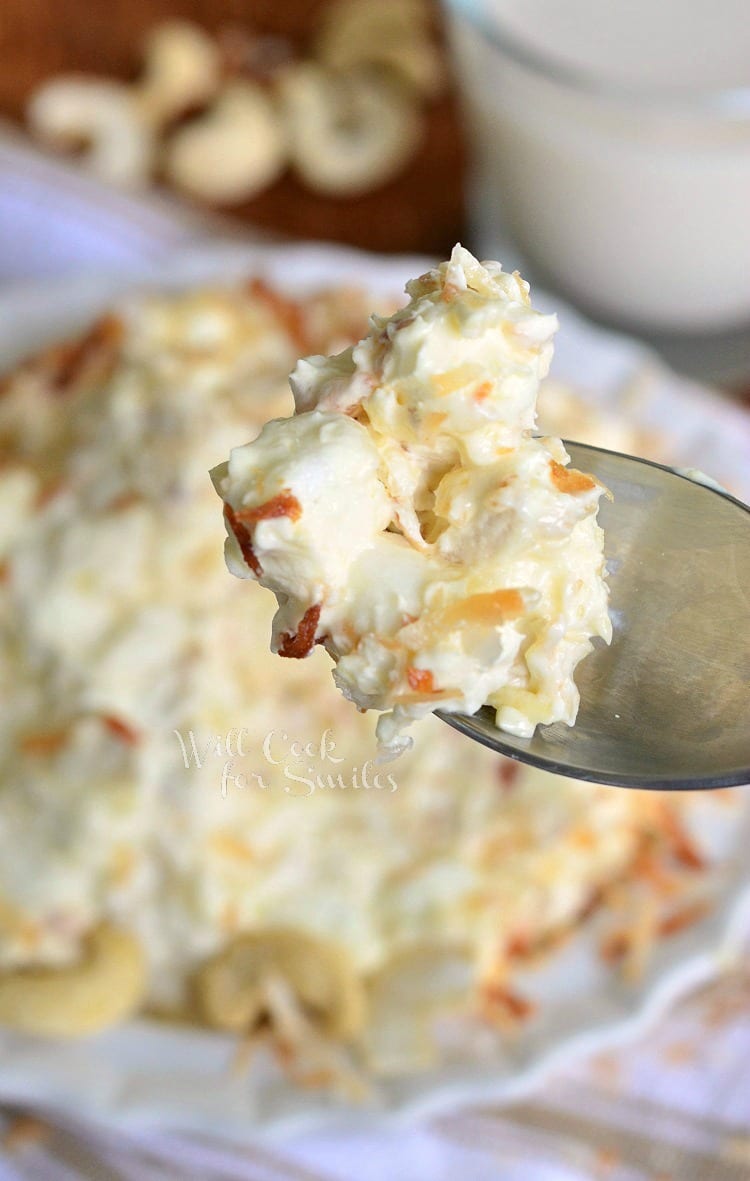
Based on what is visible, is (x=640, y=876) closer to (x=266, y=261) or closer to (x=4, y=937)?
(x=4, y=937)

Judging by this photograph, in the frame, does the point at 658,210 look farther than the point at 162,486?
Yes

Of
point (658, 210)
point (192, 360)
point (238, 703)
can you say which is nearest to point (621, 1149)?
point (238, 703)

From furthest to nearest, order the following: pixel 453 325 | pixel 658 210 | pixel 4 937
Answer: pixel 658 210
pixel 4 937
pixel 453 325

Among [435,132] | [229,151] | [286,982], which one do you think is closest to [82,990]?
[286,982]

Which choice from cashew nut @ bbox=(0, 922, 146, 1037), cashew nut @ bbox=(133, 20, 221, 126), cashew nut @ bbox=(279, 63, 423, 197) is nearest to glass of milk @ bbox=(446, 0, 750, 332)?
cashew nut @ bbox=(279, 63, 423, 197)

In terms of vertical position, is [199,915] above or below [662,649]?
below

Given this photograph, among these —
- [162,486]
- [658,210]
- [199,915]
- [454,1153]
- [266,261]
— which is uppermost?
[658,210]

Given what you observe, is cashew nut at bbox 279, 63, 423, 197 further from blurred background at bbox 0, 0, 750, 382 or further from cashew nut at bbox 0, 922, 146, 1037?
cashew nut at bbox 0, 922, 146, 1037
